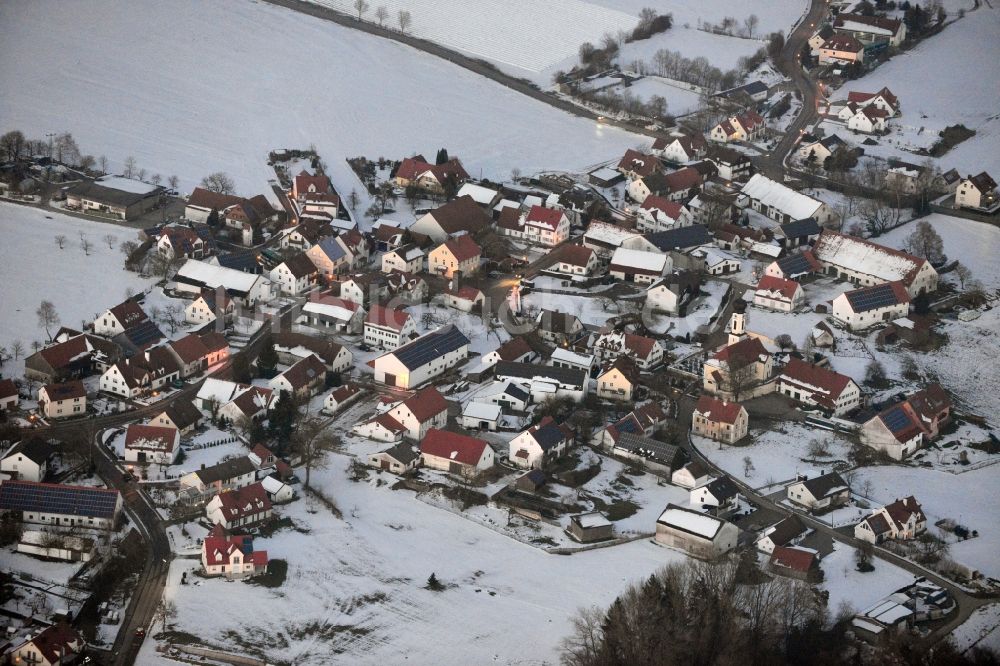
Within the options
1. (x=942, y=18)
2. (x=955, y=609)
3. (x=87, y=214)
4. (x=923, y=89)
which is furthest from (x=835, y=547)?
(x=942, y=18)

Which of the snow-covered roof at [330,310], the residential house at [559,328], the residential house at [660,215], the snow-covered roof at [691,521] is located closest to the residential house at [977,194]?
the residential house at [660,215]

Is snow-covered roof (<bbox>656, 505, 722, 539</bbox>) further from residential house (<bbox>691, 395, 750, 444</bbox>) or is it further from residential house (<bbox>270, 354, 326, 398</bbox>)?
residential house (<bbox>270, 354, 326, 398</bbox>)

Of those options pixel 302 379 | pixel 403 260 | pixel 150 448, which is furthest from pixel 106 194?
pixel 150 448

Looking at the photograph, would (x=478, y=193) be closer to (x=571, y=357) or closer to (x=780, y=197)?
(x=780, y=197)

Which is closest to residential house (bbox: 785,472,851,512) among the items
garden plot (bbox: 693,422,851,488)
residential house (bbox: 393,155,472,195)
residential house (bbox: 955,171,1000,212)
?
garden plot (bbox: 693,422,851,488)

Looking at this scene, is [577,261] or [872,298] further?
[577,261]

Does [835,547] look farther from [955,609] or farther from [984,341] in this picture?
→ [984,341]
